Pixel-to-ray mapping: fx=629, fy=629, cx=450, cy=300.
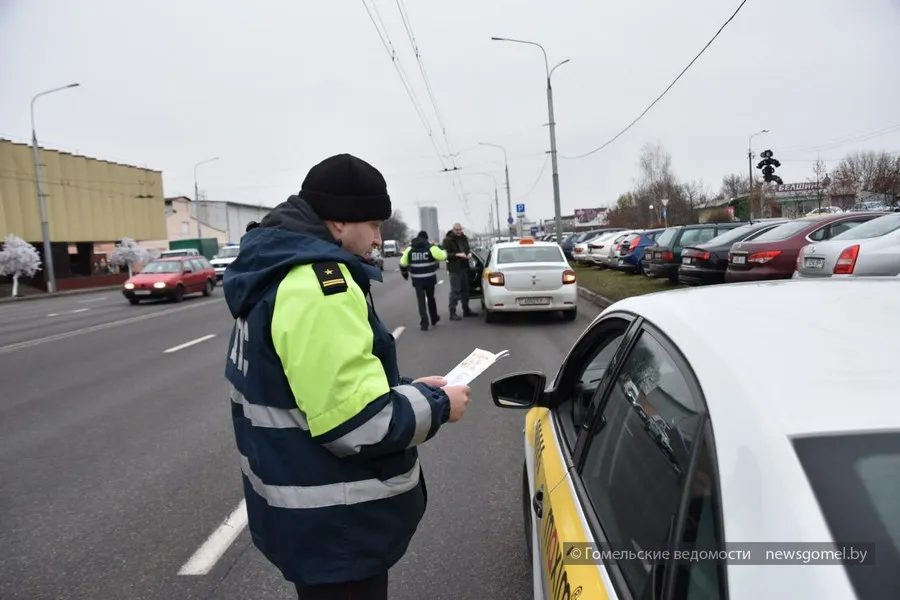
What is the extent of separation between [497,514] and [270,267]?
106 inches

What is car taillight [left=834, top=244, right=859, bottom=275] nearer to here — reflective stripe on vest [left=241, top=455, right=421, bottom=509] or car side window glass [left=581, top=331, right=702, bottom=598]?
car side window glass [left=581, top=331, right=702, bottom=598]

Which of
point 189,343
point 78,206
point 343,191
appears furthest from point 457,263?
point 78,206

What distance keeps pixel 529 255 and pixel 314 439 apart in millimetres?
11433

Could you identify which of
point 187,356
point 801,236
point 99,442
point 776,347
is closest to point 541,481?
point 776,347

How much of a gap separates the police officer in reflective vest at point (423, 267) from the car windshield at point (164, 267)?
1370 cm

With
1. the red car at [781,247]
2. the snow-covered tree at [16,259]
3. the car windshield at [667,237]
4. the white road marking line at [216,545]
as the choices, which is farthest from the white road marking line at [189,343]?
the snow-covered tree at [16,259]

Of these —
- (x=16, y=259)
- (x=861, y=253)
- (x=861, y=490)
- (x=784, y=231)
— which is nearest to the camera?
(x=861, y=490)

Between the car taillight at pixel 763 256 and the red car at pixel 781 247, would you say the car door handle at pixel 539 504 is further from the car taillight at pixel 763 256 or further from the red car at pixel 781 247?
the car taillight at pixel 763 256

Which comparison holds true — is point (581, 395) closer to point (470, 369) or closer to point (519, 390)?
point (519, 390)

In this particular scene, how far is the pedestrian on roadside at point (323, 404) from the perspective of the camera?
60.5 inches

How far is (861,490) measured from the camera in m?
1.04

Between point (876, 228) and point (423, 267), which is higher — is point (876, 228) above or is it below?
above

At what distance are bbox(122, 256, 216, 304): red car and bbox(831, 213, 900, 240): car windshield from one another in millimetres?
19581

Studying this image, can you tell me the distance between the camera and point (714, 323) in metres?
1.52
